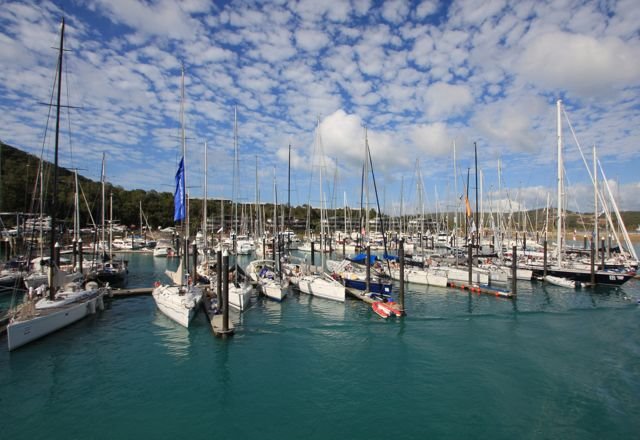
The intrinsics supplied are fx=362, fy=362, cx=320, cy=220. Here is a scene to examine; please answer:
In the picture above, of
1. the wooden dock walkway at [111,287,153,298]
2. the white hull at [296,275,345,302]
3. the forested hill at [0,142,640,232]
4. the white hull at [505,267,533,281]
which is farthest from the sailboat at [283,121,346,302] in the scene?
the forested hill at [0,142,640,232]

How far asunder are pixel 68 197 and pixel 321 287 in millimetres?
84719

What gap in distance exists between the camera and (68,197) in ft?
290

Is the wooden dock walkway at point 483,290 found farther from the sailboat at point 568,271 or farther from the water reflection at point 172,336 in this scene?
the water reflection at point 172,336

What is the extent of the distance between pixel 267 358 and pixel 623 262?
1835 inches

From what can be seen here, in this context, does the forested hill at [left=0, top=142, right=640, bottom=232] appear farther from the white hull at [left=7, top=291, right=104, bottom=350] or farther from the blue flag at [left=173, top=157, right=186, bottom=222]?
the white hull at [left=7, top=291, right=104, bottom=350]

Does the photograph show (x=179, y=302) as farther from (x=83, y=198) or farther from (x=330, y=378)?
(x=83, y=198)

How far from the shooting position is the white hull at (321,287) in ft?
98.5

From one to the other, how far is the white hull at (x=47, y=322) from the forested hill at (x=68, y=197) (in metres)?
43.8

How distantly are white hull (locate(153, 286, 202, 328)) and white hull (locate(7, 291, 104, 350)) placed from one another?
4.42 metres

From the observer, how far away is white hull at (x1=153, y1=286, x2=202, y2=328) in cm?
2291

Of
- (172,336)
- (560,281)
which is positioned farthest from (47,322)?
(560,281)

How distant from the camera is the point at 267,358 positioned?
1855 centimetres

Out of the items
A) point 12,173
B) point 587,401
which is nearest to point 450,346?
point 587,401

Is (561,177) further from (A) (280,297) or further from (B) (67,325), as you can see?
(B) (67,325)
